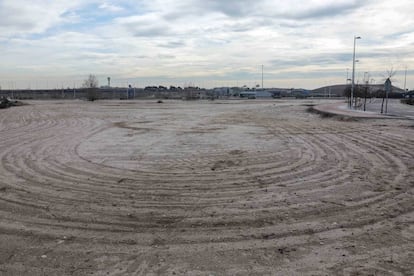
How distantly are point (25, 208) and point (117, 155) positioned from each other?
235 inches

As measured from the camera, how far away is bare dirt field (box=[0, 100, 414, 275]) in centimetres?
494

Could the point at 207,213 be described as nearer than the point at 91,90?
Yes

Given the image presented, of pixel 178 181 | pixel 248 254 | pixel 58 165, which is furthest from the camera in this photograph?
pixel 58 165

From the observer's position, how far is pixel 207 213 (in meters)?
6.86

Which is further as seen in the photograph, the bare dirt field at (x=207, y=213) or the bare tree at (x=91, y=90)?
the bare tree at (x=91, y=90)

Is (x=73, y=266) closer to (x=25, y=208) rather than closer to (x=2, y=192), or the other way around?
(x=25, y=208)

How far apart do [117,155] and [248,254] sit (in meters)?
8.60

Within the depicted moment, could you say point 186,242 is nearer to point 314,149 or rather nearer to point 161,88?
point 314,149

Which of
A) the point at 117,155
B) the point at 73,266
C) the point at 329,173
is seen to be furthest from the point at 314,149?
the point at 73,266

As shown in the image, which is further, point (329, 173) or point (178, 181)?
point (329, 173)

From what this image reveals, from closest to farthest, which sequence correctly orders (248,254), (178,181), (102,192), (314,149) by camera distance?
(248,254) < (102,192) < (178,181) < (314,149)

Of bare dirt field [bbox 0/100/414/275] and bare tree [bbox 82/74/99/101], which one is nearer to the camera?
bare dirt field [bbox 0/100/414/275]

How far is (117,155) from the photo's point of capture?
13.0 metres

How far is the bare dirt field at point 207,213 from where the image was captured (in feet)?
16.2
